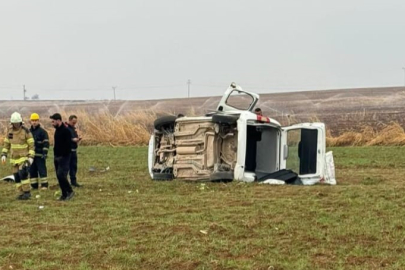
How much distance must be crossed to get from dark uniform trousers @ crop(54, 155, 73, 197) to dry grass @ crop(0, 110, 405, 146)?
1370cm

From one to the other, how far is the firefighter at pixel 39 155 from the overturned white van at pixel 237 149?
2.46 metres

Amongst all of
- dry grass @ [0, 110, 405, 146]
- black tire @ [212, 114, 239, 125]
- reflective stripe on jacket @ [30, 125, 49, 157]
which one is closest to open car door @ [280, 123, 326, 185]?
black tire @ [212, 114, 239, 125]

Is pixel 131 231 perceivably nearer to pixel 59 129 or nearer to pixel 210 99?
pixel 59 129

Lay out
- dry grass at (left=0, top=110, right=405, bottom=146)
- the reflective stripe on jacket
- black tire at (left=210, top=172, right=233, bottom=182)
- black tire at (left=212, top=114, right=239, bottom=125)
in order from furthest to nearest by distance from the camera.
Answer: dry grass at (left=0, top=110, right=405, bottom=146) → black tire at (left=212, top=114, right=239, bottom=125) → black tire at (left=210, top=172, right=233, bottom=182) → the reflective stripe on jacket

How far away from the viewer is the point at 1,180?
48.5ft

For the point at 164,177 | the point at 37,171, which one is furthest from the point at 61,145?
the point at 164,177

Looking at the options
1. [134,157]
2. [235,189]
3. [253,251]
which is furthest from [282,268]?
[134,157]

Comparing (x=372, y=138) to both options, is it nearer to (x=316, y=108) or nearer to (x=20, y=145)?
(x=316, y=108)

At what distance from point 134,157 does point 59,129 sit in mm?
9604

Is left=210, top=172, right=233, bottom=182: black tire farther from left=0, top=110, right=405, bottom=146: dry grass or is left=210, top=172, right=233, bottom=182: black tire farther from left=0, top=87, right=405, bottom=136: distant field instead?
left=0, top=87, right=405, bottom=136: distant field

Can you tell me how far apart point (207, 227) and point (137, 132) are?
20.6 metres

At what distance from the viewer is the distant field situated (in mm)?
31869

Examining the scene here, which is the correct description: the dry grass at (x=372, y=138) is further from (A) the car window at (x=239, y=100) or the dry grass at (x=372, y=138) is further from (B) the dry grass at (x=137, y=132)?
(A) the car window at (x=239, y=100)

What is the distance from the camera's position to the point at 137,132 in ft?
94.0
